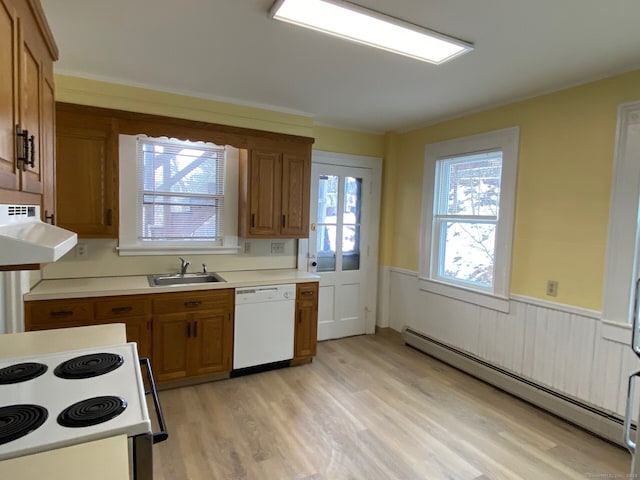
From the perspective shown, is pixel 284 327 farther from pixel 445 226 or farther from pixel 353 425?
pixel 445 226

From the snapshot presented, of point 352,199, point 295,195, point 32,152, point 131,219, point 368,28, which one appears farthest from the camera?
point 352,199

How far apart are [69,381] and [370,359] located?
292 cm

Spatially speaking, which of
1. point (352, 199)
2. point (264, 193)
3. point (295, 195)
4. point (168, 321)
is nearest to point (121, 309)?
point (168, 321)

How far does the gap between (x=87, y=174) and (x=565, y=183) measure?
3.70 meters

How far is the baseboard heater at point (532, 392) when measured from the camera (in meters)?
2.50

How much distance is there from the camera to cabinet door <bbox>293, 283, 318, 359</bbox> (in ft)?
11.6

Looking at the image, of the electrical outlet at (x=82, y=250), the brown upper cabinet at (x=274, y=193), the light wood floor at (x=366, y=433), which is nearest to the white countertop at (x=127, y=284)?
the electrical outlet at (x=82, y=250)

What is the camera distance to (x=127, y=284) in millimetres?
2896

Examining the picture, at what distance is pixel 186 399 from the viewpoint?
2.90 meters

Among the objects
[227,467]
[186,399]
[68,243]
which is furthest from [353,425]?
[68,243]

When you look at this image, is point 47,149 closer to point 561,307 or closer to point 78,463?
point 78,463

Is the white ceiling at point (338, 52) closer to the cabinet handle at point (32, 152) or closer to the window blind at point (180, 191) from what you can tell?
the window blind at point (180, 191)

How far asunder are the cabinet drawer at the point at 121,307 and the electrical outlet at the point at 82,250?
0.57 metres

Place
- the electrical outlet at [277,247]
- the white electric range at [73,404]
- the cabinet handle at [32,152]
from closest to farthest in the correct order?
the white electric range at [73,404] → the cabinet handle at [32,152] → the electrical outlet at [277,247]
